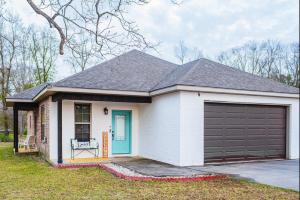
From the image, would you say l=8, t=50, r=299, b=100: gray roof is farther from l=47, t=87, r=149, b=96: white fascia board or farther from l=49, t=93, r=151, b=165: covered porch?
l=49, t=93, r=151, b=165: covered porch

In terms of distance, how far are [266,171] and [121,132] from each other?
5.93 meters

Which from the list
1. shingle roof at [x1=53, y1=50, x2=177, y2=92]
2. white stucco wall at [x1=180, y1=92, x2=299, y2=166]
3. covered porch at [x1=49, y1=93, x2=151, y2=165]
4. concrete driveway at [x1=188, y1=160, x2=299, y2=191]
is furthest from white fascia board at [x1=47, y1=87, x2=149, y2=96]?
concrete driveway at [x1=188, y1=160, x2=299, y2=191]

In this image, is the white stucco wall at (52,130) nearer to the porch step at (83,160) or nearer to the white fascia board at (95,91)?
the porch step at (83,160)

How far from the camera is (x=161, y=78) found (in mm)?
13203

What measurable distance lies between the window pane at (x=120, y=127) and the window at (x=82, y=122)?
1.15 metres

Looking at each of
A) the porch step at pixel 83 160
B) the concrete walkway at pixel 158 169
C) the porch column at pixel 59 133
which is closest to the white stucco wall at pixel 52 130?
the porch step at pixel 83 160

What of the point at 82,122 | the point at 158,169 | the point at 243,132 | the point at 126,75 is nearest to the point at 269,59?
the point at 243,132

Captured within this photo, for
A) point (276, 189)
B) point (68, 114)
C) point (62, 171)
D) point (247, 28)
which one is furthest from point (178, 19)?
point (68, 114)

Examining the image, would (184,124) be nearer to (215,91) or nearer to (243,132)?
(215,91)

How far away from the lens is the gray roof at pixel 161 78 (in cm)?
1105

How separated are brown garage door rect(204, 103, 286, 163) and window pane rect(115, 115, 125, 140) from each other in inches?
146

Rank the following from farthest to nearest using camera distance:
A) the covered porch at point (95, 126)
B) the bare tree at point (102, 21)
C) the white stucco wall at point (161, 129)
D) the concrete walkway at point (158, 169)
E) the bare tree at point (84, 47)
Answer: the covered porch at point (95, 126), the white stucco wall at point (161, 129), the concrete walkway at point (158, 169), the bare tree at point (84, 47), the bare tree at point (102, 21)

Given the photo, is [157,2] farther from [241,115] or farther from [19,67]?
[19,67]

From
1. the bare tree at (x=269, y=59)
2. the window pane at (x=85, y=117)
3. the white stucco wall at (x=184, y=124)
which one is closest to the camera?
the bare tree at (x=269, y=59)
